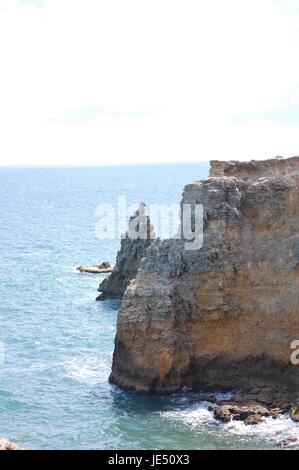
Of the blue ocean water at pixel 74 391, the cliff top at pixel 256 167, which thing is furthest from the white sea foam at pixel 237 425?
the cliff top at pixel 256 167

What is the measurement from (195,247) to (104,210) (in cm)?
13630

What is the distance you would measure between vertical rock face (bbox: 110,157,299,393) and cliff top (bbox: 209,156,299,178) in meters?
0.28

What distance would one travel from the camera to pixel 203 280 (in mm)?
49562

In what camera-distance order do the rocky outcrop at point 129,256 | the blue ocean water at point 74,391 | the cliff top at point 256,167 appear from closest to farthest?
the blue ocean water at point 74,391
the cliff top at point 256,167
the rocky outcrop at point 129,256

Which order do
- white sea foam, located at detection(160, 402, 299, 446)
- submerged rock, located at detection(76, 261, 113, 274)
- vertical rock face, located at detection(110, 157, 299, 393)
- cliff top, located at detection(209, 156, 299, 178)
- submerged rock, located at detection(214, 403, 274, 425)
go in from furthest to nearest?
submerged rock, located at detection(76, 261, 113, 274) < cliff top, located at detection(209, 156, 299, 178) < vertical rock face, located at detection(110, 157, 299, 393) < submerged rock, located at detection(214, 403, 274, 425) < white sea foam, located at detection(160, 402, 299, 446)

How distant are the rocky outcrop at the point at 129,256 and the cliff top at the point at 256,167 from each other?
25564 millimetres

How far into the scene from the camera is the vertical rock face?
4888cm

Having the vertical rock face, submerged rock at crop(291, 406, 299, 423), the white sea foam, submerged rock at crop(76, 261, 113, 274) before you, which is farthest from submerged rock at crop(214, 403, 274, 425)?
submerged rock at crop(76, 261, 113, 274)

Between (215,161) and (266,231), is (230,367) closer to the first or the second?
(266,231)

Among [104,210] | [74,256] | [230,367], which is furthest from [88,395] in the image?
[104,210]

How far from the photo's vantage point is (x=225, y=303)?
49250 millimetres

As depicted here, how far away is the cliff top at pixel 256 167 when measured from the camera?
50656 millimetres

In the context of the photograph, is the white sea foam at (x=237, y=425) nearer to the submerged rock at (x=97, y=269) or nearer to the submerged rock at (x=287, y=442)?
the submerged rock at (x=287, y=442)

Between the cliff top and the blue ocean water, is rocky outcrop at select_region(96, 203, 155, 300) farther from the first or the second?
the cliff top
